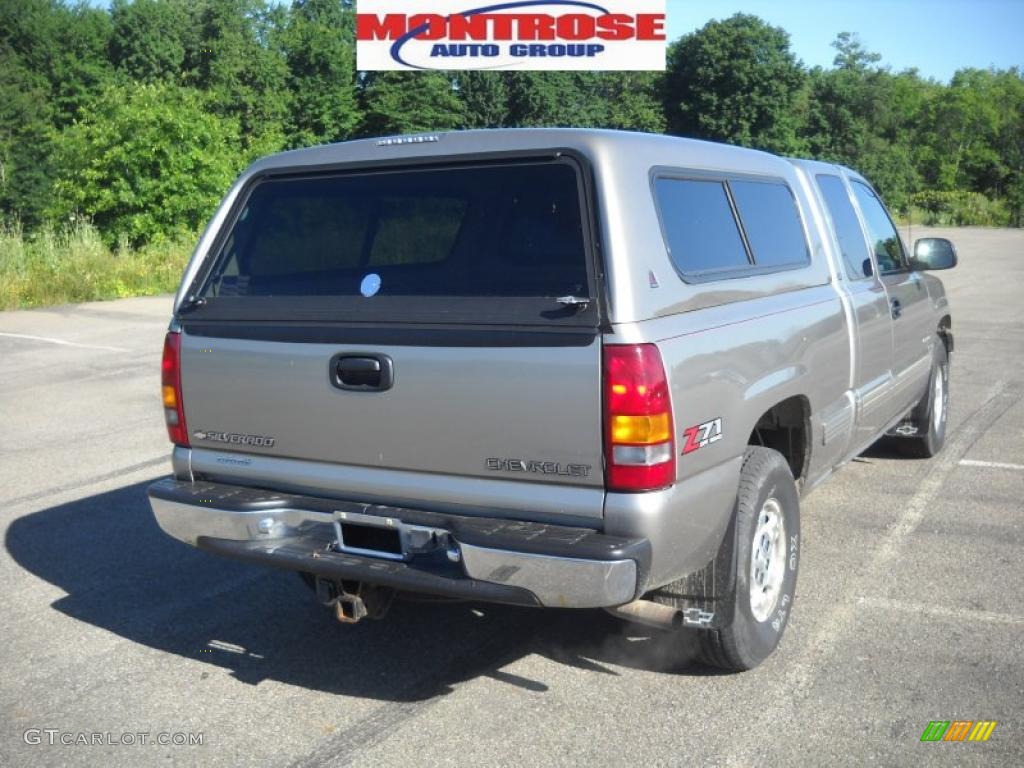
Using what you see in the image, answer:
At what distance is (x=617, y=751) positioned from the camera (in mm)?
3561

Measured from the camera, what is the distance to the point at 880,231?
6.34 m

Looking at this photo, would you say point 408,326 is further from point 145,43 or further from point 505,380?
point 145,43

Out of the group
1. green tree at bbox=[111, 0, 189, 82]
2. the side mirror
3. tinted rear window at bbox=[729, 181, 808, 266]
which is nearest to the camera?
tinted rear window at bbox=[729, 181, 808, 266]

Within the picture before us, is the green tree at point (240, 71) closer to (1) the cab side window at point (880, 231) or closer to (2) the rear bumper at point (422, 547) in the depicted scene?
(1) the cab side window at point (880, 231)

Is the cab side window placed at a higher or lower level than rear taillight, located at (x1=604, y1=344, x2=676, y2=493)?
higher

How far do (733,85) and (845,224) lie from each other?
223 ft

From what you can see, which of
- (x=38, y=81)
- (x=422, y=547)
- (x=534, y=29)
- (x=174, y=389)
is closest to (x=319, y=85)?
(x=38, y=81)

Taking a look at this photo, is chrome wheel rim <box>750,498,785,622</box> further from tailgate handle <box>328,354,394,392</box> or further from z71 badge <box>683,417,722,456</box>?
tailgate handle <box>328,354,394,392</box>

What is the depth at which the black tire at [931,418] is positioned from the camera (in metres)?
7.34

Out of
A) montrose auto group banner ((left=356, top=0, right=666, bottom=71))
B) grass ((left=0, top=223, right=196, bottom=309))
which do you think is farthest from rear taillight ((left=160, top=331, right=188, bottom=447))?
montrose auto group banner ((left=356, top=0, right=666, bottom=71))

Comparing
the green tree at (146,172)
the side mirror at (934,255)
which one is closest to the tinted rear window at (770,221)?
the side mirror at (934,255)

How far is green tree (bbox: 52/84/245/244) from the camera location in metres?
30.7

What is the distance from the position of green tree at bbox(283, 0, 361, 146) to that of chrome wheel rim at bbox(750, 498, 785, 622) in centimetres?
5159

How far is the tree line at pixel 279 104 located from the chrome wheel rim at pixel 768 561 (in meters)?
24.5
